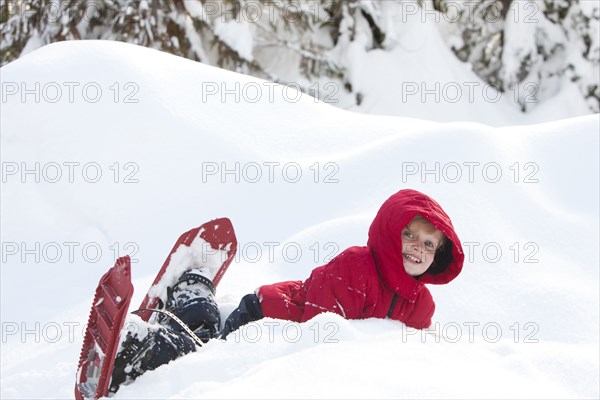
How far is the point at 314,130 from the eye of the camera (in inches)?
173

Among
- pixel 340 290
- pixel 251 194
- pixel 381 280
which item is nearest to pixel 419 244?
pixel 381 280

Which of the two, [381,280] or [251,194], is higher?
[251,194]

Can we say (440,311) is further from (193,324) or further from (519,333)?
(193,324)

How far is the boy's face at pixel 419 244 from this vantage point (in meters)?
2.46

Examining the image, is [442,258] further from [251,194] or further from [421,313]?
[251,194]

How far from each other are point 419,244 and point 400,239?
91 millimetres

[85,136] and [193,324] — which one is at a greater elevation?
[85,136]

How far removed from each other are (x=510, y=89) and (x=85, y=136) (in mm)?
Answer: 7137

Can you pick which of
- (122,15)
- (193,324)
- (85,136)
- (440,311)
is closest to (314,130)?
(85,136)

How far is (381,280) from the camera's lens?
8.27ft

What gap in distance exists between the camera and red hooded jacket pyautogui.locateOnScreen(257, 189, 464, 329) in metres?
2.41

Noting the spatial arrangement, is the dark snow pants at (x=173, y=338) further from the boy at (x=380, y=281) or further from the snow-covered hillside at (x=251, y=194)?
the snow-covered hillside at (x=251, y=194)

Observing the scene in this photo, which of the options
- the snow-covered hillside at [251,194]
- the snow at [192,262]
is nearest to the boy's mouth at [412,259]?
the snow-covered hillside at [251,194]

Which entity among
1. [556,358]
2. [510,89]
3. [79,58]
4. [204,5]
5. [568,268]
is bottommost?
[556,358]
